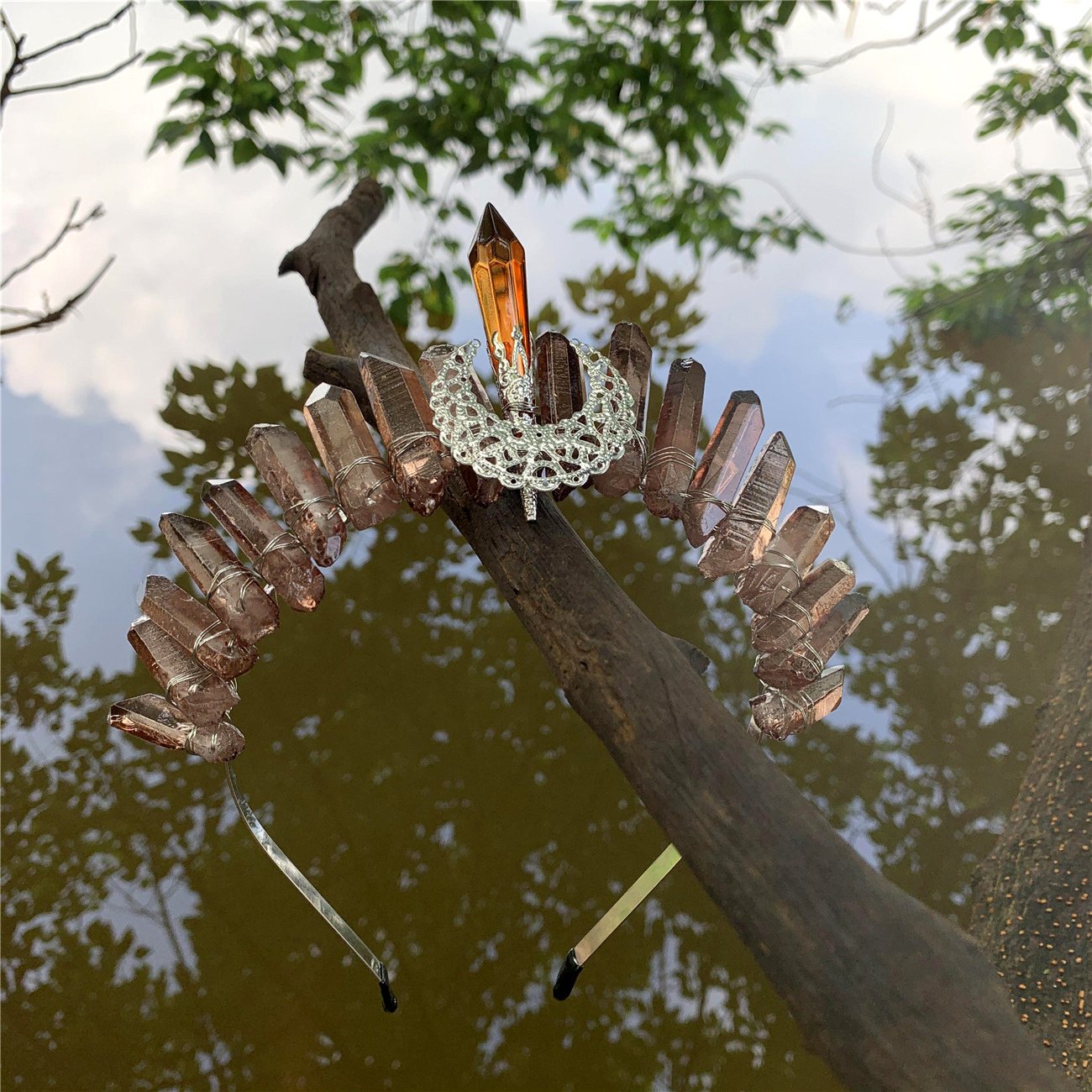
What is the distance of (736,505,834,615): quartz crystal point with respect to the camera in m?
0.73

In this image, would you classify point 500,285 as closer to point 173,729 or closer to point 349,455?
point 349,455

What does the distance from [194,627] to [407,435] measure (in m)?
0.22

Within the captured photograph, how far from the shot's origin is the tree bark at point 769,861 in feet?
1.54

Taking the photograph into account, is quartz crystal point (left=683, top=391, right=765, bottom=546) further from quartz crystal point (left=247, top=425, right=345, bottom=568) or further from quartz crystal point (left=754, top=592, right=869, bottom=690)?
quartz crystal point (left=247, top=425, right=345, bottom=568)

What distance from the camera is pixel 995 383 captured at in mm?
1774

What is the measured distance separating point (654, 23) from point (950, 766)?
1307mm

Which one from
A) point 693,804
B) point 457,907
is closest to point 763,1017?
point 457,907

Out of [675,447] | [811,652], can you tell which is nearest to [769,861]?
[811,652]

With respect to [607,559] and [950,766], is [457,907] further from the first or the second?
[950,766]

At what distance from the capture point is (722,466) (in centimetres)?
75

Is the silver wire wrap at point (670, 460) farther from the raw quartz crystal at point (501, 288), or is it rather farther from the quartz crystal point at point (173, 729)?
the quartz crystal point at point (173, 729)

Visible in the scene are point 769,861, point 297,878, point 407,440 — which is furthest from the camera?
point 297,878

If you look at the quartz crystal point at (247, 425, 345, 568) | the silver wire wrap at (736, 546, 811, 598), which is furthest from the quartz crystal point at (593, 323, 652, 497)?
the quartz crystal point at (247, 425, 345, 568)

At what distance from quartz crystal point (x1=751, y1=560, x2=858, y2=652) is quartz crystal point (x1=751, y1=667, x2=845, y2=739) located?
50mm
